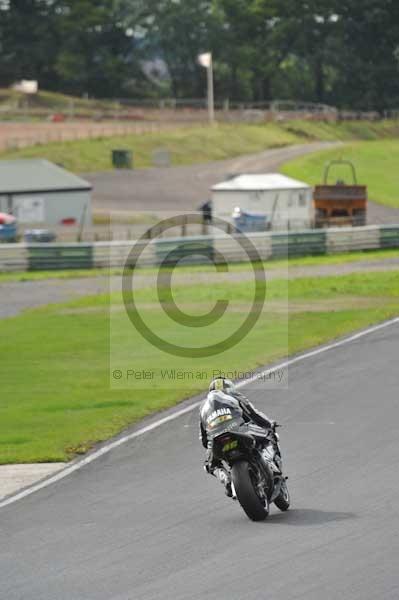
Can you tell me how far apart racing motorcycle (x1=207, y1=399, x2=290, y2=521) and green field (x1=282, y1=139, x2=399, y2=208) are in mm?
55680

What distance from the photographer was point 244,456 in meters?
12.3

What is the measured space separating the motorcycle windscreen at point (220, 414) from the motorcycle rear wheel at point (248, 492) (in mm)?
386

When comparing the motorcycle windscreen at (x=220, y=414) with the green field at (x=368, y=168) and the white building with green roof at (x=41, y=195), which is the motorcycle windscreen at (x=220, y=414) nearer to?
the white building with green roof at (x=41, y=195)

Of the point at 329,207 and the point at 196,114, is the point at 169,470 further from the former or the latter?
the point at 196,114

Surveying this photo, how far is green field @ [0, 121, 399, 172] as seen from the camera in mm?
81562

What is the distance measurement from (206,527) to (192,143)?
256 ft

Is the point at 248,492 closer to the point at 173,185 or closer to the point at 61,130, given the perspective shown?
the point at 173,185

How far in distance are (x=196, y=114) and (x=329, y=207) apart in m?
51.8

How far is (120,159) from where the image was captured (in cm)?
8156

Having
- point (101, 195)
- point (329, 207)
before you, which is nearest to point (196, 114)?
point (101, 195)

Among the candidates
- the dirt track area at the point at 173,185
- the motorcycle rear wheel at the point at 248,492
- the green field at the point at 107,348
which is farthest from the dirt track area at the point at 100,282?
the motorcycle rear wheel at the point at 248,492

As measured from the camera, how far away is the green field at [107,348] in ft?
62.8

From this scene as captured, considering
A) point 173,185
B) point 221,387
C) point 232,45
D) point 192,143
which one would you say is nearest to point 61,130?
point 192,143

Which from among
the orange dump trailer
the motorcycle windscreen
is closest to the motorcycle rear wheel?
the motorcycle windscreen
